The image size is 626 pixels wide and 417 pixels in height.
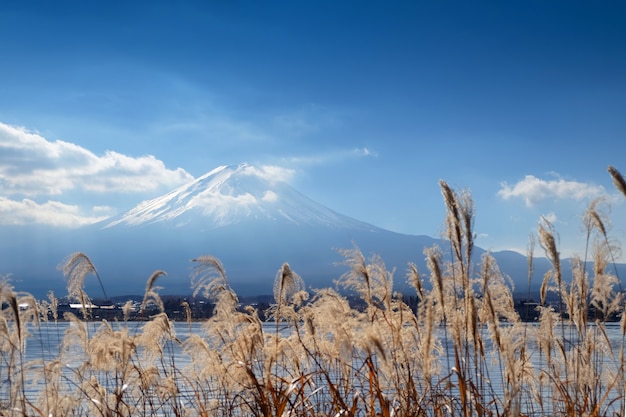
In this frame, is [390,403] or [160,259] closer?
[390,403]

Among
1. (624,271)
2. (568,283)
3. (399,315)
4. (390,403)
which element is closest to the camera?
(390,403)

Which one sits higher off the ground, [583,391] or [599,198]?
[599,198]

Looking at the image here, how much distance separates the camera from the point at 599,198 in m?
4.50

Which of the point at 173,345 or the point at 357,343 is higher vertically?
the point at 357,343

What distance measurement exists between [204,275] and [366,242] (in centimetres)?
17572

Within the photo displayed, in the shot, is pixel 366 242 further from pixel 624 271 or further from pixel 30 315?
pixel 30 315

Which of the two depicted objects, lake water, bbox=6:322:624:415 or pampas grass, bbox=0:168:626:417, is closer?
pampas grass, bbox=0:168:626:417

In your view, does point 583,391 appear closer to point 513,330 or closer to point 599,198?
point 513,330

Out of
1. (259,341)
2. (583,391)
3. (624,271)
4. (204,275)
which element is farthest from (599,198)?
(624,271)

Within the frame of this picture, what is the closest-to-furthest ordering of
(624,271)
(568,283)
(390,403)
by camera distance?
(390,403), (568,283), (624,271)

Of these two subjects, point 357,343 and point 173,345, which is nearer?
point 357,343

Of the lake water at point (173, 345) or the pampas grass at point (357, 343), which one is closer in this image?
the pampas grass at point (357, 343)

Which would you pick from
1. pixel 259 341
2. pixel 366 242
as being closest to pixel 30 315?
pixel 259 341

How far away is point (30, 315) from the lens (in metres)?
4.75
